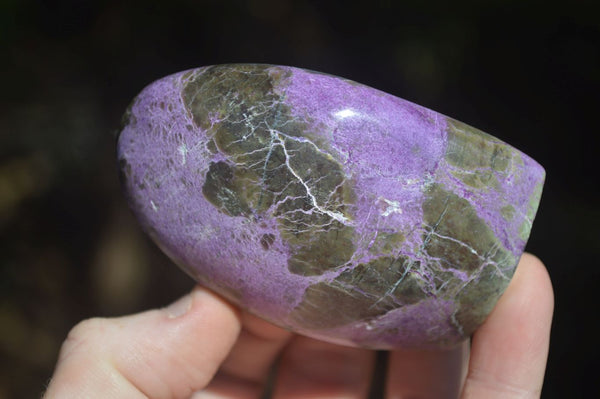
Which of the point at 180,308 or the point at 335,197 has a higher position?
the point at 335,197

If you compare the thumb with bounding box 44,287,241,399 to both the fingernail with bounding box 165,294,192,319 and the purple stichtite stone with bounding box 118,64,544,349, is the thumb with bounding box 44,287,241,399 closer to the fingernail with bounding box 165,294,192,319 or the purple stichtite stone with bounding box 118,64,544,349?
the fingernail with bounding box 165,294,192,319

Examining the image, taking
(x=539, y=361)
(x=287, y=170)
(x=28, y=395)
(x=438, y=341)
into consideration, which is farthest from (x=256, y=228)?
(x=28, y=395)

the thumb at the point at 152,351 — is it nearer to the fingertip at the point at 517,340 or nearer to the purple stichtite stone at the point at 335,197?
the purple stichtite stone at the point at 335,197

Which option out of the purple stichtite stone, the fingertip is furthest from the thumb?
the fingertip

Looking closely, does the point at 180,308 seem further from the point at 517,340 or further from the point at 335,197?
the point at 517,340

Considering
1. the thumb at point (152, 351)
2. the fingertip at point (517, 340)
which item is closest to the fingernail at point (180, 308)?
the thumb at point (152, 351)

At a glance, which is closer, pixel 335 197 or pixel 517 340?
pixel 335 197

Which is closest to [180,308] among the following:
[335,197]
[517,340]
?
[335,197]

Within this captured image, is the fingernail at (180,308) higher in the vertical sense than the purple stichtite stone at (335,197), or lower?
lower
